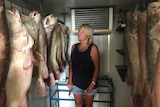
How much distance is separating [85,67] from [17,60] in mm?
1187

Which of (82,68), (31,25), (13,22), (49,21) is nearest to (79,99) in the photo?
(82,68)

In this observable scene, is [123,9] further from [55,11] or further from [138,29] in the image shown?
[138,29]

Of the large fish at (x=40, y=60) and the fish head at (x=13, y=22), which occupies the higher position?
the fish head at (x=13, y=22)

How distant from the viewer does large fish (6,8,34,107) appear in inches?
33.4

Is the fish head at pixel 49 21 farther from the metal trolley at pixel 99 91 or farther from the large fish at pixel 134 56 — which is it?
the metal trolley at pixel 99 91

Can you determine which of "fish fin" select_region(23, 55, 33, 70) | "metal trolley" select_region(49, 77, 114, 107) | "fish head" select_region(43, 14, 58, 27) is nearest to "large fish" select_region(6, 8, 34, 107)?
"fish fin" select_region(23, 55, 33, 70)

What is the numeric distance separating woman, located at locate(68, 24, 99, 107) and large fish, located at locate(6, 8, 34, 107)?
109 centimetres

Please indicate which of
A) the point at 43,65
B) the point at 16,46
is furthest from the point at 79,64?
the point at 16,46

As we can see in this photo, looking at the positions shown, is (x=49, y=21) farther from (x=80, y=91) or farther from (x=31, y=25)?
(x=80, y=91)

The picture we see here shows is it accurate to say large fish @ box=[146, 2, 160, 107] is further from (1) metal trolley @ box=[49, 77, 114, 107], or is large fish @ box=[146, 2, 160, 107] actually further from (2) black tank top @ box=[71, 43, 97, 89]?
(1) metal trolley @ box=[49, 77, 114, 107]

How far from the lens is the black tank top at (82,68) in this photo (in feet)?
6.46

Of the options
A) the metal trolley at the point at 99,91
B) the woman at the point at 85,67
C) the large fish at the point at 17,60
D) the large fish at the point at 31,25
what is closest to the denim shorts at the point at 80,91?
the woman at the point at 85,67

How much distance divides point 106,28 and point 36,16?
1.24 meters

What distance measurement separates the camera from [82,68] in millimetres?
2002
